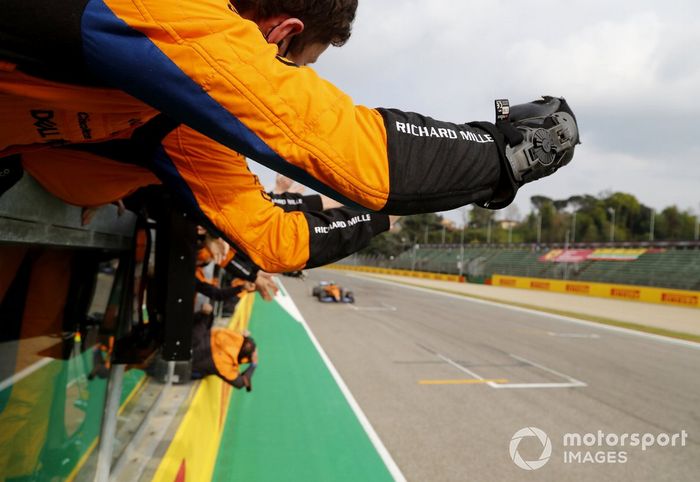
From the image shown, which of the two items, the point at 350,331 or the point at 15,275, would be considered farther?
the point at 350,331

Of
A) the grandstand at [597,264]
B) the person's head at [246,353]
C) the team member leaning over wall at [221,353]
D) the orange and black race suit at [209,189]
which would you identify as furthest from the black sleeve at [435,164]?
the grandstand at [597,264]

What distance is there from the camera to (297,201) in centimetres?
242

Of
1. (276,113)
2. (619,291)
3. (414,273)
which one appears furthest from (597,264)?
(276,113)

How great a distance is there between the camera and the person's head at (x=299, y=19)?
3.63 feet

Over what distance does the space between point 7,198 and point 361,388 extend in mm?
5779

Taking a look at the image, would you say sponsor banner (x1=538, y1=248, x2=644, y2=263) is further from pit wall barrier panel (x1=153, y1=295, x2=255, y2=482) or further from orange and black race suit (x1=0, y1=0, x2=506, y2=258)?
orange and black race suit (x1=0, y1=0, x2=506, y2=258)

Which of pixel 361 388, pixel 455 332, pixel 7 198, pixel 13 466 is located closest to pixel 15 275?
pixel 13 466

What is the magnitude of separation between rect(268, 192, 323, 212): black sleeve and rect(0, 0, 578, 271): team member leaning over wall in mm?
1195

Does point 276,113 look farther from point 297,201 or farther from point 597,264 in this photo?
point 597,264

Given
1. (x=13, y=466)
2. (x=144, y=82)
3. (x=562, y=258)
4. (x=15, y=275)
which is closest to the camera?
(x=144, y=82)

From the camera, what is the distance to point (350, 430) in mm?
4770

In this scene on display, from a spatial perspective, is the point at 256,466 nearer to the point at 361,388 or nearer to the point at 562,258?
the point at 361,388

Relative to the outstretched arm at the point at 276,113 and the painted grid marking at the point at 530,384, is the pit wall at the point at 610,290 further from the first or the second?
the outstretched arm at the point at 276,113

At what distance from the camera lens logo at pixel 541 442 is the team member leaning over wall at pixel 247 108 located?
13.0 feet
